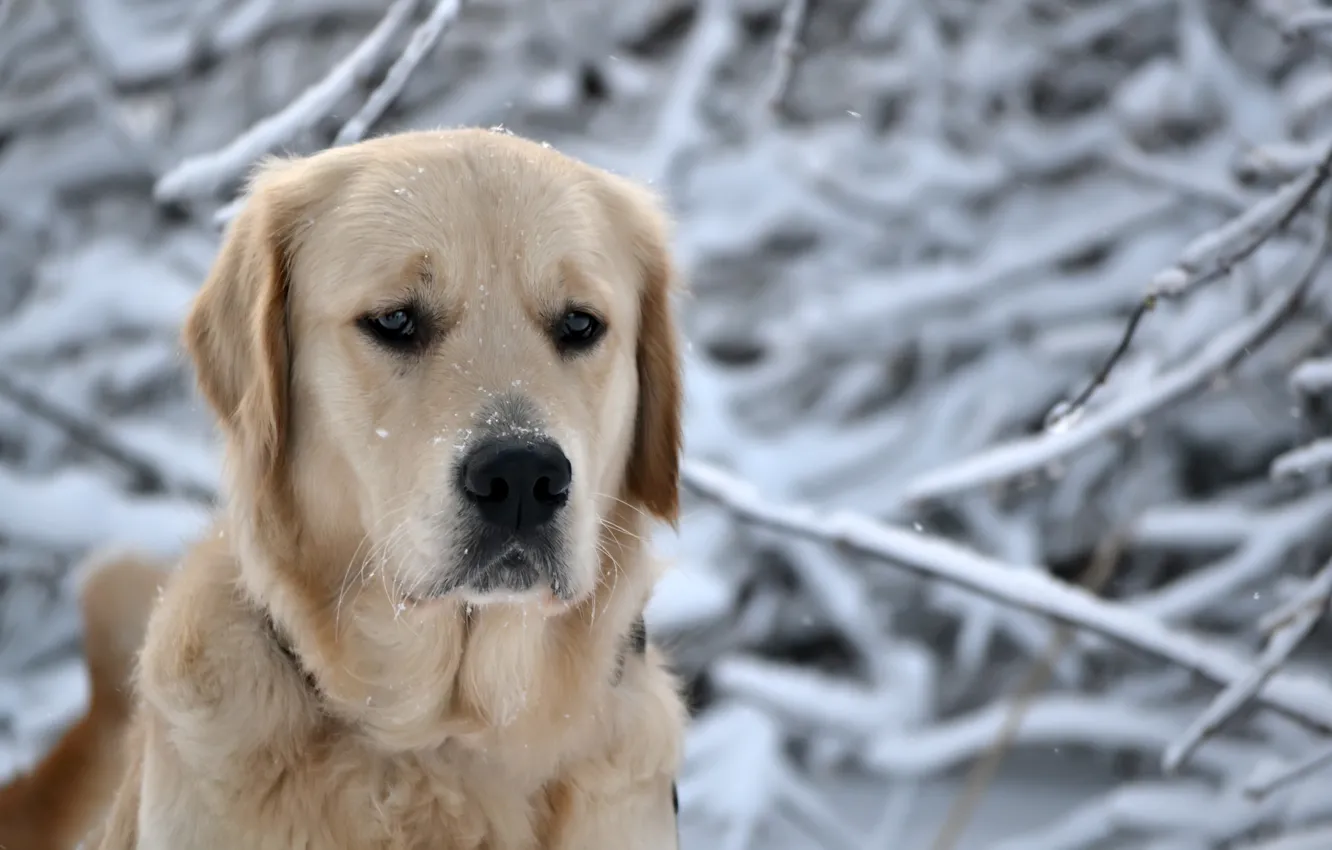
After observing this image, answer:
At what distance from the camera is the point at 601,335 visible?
2.14 meters

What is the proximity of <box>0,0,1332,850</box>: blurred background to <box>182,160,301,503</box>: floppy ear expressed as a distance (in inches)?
93.9

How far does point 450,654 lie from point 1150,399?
4.19ft

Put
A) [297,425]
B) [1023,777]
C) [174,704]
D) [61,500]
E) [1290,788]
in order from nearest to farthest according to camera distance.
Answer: [174,704] → [297,425] → [1290,788] → [61,500] → [1023,777]

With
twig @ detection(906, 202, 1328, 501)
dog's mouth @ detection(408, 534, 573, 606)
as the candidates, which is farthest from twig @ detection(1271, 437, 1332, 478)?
dog's mouth @ detection(408, 534, 573, 606)

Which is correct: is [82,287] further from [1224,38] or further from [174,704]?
[1224,38]

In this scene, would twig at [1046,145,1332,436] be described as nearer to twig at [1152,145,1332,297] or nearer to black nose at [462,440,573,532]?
twig at [1152,145,1332,297]

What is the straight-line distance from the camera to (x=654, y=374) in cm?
238

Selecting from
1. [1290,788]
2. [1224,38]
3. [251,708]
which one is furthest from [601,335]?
[1224,38]

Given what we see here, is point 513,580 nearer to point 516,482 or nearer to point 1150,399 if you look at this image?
point 516,482

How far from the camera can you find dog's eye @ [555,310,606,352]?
2.08 m

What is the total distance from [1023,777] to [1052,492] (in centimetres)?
122

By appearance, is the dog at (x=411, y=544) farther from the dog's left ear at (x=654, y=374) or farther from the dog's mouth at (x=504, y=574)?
the dog's left ear at (x=654, y=374)

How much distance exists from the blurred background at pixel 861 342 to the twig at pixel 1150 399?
70.1 inches

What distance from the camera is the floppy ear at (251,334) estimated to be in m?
2.06
